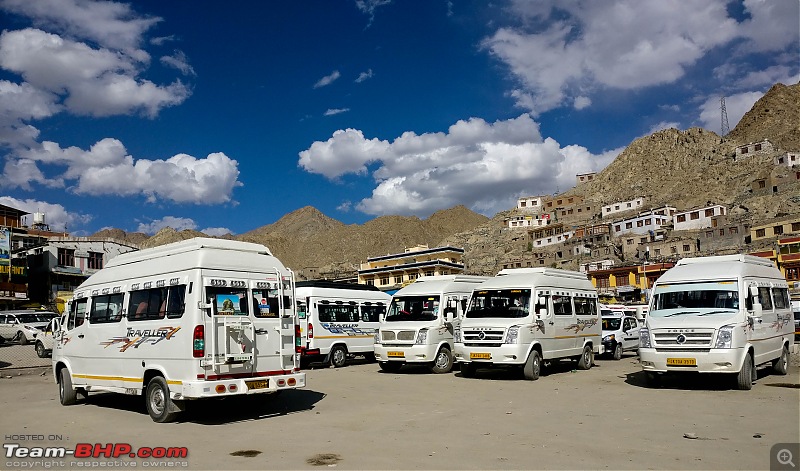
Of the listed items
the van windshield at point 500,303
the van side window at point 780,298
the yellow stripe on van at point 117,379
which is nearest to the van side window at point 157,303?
the yellow stripe on van at point 117,379

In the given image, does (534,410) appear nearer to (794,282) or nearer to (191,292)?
(191,292)

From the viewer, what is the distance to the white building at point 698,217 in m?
88.1

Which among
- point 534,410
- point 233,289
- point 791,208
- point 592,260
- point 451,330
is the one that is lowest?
point 534,410

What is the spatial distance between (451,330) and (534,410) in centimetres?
817

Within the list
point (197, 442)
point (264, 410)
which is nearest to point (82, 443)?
point (197, 442)

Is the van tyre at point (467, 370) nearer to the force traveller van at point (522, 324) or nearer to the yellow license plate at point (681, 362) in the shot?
the force traveller van at point (522, 324)

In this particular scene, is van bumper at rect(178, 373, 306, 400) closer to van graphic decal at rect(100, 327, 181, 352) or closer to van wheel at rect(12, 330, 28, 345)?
van graphic decal at rect(100, 327, 181, 352)

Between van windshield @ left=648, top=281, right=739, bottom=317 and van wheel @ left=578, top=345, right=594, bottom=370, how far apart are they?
16.5ft

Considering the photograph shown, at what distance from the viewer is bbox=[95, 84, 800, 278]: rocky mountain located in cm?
11000

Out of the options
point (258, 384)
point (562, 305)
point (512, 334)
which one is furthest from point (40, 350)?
point (562, 305)

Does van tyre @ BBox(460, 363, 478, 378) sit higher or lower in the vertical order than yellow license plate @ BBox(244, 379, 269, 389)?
lower

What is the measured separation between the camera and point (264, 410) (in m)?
11.6

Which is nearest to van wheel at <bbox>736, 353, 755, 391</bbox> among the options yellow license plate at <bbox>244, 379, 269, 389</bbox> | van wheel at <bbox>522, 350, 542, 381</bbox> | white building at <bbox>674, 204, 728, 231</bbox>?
van wheel at <bbox>522, 350, 542, 381</bbox>

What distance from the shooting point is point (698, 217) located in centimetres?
8969
